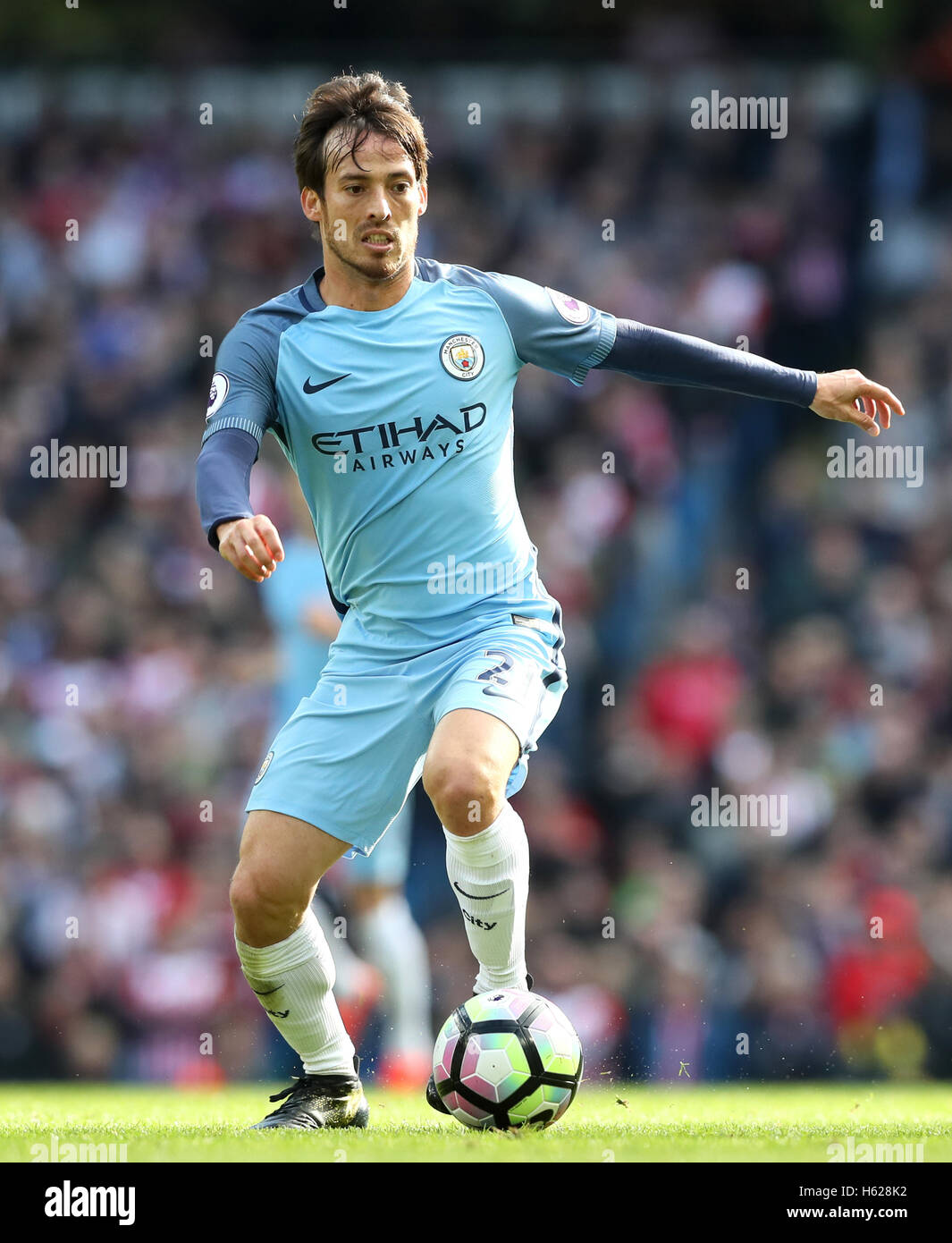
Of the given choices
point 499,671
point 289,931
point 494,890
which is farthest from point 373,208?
point 289,931

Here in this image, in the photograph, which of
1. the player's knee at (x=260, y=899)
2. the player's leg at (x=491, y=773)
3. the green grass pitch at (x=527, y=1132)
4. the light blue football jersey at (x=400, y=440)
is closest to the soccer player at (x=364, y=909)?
the green grass pitch at (x=527, y=1132)

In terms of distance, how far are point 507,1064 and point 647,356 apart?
2107mm

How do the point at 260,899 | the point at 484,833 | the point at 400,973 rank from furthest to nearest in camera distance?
1. the point at 400,973
2. the point at 260,899
3. the point at 484,833

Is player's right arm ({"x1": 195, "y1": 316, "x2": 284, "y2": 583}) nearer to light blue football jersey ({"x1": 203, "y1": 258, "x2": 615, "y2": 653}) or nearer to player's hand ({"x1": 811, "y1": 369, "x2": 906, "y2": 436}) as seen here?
light blue football jersey ({"x1": 203, "y1": 258, "x2": 615, "y2": 653})

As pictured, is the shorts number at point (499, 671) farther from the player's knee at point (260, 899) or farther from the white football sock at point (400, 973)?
the white football sock at point (400, 973)

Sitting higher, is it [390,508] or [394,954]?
[390,508]

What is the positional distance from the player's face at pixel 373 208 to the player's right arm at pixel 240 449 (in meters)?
0.34

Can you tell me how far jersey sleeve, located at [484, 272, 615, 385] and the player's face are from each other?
0.34 m

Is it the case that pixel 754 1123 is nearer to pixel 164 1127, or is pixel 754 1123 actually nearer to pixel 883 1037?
pixel 164 1127

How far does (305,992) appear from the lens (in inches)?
194

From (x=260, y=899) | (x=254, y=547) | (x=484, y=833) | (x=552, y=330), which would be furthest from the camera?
(x=552, y=330)

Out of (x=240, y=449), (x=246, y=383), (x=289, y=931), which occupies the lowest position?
(x=289, y=931)

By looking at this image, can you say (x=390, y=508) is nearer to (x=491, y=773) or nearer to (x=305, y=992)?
(x=491, y=773)

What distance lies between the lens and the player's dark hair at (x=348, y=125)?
5.01m
